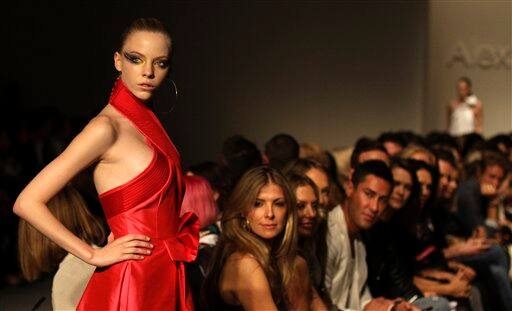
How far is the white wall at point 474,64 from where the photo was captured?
1136cm

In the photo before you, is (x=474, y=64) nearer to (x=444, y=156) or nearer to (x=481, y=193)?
(x=481, y=193)

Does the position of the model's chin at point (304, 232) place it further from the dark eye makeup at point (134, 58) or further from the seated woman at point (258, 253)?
the dark eye makeup at point (134, 58)

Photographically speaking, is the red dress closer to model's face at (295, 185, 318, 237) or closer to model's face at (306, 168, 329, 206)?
model's face at (295, 185, 318, 237)

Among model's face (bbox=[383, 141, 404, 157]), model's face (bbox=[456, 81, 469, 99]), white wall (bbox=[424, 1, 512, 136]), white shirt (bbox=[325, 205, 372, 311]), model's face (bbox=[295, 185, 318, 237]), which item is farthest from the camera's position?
white wall (bbox=[424, 1, 512, 136])

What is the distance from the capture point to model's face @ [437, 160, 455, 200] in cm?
588

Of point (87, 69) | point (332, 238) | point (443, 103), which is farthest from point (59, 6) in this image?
point (443, 103)

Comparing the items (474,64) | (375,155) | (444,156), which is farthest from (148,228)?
(474,64)

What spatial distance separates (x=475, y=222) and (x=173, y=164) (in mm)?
4462

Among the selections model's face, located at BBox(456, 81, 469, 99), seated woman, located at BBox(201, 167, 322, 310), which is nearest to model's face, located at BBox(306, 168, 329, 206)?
seated woman, located at BBox(201, 167, 322, 310)

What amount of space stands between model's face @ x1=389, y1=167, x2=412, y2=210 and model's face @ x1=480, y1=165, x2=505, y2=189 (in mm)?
1914

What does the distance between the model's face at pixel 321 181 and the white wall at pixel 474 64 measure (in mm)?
7269

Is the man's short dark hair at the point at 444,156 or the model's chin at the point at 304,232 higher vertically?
the model's chin at the point at 304,232

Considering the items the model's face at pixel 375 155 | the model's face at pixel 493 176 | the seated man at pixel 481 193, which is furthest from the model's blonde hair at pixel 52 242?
the model's face at pixel 493 176

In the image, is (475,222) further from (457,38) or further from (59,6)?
(457,38)
